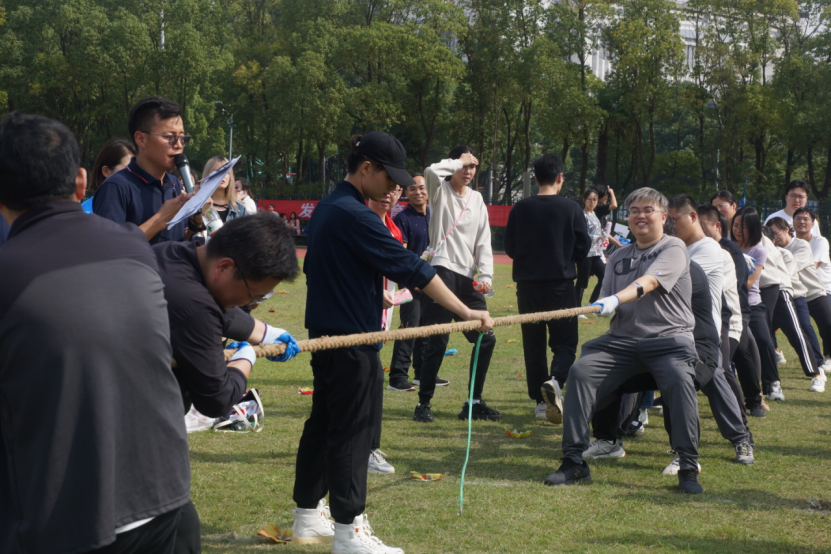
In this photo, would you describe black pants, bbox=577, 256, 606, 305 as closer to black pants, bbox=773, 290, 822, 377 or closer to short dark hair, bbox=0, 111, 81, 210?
black pants, bbox=773, 290, 822, 377

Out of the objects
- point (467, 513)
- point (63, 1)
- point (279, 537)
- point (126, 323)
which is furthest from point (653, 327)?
point (63, 1)

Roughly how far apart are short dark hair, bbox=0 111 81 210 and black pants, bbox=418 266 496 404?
4.62m

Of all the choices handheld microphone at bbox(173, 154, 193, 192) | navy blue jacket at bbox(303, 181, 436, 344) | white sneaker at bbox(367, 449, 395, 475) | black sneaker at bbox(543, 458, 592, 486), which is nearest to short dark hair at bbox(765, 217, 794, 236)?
black sneaker at bbox(543, 458, 592, 486)

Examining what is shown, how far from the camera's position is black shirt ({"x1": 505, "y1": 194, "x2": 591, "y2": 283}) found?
6.84 m

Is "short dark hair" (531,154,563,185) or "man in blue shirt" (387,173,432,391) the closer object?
"short dark hair" (531,154,563,185)

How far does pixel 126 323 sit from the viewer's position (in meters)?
2.08

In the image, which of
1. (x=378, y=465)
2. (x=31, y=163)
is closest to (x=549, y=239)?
(x=378, y=465)

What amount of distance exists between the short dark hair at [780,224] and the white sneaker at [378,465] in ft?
20.1

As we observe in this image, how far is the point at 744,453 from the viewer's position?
574 cm

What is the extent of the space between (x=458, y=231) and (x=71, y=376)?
5.06m

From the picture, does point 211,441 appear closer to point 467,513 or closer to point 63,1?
point 467,513

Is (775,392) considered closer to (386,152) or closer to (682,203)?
(682,203)

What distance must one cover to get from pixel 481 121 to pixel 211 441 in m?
34.6

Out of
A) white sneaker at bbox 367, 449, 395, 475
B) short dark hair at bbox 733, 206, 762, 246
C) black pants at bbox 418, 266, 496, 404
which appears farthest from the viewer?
short dark hair at bbox 733, 206, 762, 246
